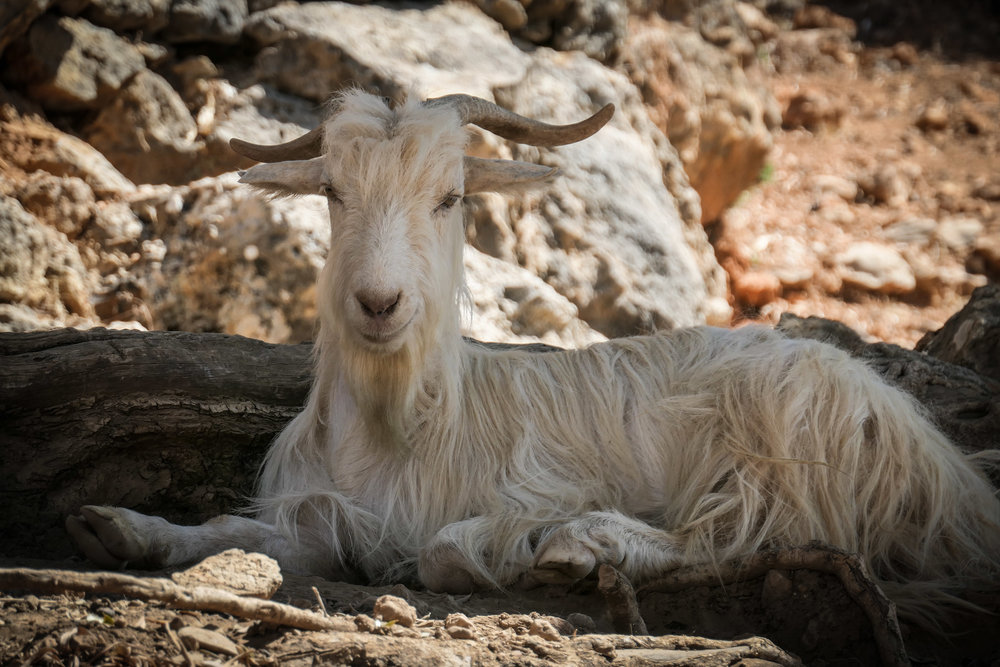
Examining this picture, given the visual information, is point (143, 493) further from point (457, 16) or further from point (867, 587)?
point (457, 16)

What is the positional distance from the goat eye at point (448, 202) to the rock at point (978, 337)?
3.39 metres

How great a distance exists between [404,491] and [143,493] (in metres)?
1.28

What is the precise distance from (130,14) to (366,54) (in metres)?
1.94

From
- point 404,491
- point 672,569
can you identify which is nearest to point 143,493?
point 404,491

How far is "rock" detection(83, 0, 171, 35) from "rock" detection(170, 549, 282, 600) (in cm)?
577

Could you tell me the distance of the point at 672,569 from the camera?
12.1 ft

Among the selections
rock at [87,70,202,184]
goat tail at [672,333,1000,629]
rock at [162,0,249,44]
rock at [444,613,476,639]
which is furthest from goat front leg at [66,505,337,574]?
rock at [162,0,249,44]

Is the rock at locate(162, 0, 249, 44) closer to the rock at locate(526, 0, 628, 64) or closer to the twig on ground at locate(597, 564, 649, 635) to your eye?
the rock at locate(526, 0, 628, 64)

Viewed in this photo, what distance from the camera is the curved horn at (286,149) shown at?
4520mm

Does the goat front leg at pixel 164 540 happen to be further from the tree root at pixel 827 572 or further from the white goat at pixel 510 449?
the tree root at pixel 827 572

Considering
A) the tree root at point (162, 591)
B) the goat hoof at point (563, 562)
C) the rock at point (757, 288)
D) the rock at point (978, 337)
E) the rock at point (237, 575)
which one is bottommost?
the rock at point (757, 288)

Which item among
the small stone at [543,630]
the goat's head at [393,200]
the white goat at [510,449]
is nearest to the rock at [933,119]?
the white goat at [510,449]

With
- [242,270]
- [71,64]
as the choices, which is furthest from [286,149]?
[71,64]

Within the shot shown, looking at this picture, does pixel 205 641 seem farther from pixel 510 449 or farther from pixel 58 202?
pixel 58 202
